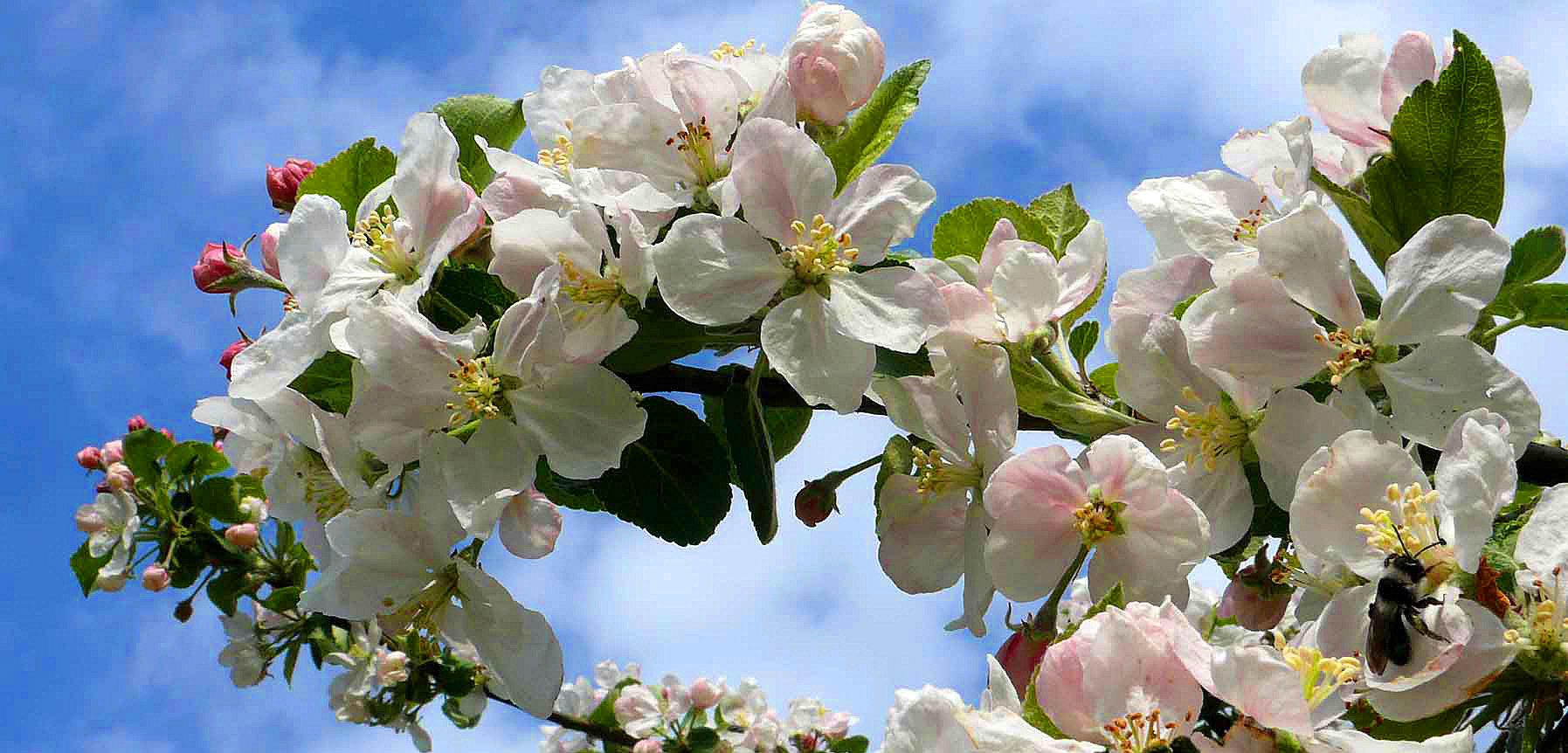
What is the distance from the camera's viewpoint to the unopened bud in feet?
5.18

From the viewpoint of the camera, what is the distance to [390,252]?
140cm

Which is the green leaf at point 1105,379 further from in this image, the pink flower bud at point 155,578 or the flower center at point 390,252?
the pink flower bud at point 155,578

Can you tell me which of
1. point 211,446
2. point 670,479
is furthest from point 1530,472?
point 211,446

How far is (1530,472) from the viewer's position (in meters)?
1.30

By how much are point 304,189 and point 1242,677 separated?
3.93ft

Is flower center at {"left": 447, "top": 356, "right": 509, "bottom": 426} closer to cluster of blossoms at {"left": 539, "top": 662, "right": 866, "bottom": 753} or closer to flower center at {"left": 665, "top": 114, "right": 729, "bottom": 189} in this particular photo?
flower center at {"left": 665, "top": 114, "right": 729, "bottom": 189}

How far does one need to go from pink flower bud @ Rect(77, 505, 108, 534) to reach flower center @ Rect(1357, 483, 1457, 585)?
3.44m

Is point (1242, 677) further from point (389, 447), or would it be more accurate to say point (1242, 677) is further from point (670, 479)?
point (389, 447)

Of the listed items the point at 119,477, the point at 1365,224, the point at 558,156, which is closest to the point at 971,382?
the point at 1365,224

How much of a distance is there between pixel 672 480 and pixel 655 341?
171 millimetres

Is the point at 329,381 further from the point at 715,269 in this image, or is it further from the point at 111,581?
the point at 111,581

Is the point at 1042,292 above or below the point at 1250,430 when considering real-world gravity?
above

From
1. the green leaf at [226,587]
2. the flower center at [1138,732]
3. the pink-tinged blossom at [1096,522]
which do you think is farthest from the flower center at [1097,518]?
the green leaf at [226,587]

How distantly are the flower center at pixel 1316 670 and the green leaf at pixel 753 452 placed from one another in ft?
1.91
